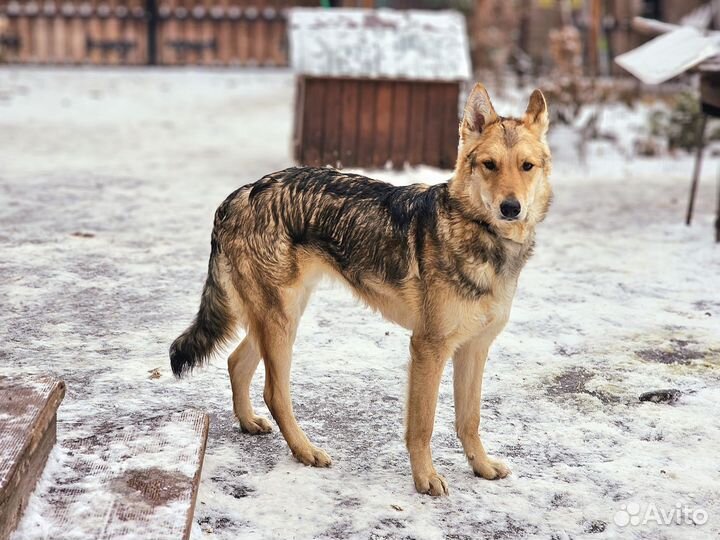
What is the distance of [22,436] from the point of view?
3420mm

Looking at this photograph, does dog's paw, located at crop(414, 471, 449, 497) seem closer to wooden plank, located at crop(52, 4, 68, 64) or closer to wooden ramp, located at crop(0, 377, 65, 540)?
wooden ramp, located at crop(0, 377, 65, 540)

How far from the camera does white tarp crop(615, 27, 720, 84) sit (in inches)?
299

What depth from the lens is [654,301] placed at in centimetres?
674

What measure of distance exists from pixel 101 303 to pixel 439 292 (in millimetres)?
3063

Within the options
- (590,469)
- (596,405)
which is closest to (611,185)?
(596,405)

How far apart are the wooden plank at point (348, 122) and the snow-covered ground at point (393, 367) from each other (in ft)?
3.14

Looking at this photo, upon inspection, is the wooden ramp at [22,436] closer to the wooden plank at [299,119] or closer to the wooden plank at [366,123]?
the wooden plank at [299,119]

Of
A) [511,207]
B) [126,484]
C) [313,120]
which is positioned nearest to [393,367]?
[511,207]

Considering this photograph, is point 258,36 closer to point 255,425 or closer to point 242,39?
point 242,39

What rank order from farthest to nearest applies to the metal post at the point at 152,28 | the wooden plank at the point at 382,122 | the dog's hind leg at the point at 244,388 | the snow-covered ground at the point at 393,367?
the metal post at the point at 152,28 < the wooden plank at the point at 382,122 < the dog's hind leg at the point at 244,388 < the snow-covered ground at the point at 393,367

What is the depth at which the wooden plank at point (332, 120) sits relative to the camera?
10.7 meters

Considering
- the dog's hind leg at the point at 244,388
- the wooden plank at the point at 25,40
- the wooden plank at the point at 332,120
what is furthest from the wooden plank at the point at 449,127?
the wooden plank at the point at 25,40

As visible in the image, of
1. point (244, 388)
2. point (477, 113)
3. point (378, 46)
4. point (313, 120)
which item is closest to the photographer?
point (477, 113)

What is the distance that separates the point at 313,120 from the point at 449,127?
154 cm
